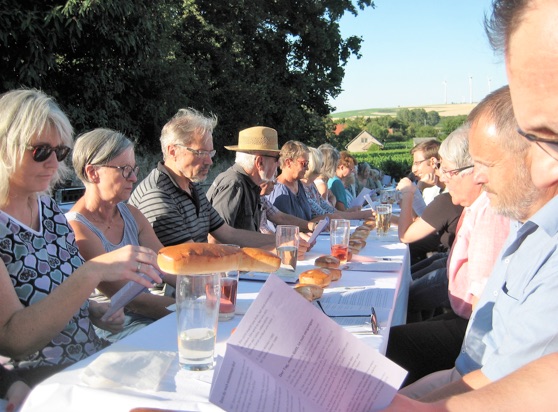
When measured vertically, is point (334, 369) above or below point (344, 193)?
above

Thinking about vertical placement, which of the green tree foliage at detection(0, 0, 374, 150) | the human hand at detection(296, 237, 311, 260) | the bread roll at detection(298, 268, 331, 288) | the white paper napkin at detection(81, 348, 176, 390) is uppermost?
the green tree foliage at detection(0, 0, 374, 150)

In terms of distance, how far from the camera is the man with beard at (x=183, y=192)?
346 centimetres

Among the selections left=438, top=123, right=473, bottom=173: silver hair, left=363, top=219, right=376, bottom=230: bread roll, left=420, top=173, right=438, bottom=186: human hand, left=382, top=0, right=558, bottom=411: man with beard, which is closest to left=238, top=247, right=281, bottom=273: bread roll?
left=382, top=0, right=558, bottom=411: man with beard

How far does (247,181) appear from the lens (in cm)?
454

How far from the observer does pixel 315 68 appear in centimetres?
2145

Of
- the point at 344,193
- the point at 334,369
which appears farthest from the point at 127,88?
the point at 334,369

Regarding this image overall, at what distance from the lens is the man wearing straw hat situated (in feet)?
14.4

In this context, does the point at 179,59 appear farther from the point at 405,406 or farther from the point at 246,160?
the point at 405,406

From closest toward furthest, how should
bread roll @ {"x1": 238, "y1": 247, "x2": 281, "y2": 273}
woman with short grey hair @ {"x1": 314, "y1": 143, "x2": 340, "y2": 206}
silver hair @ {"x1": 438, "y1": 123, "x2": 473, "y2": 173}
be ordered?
bread roll @ {"x1": 238, "y1": 247, "x2": 281, "y2": 273}, silver hair @ {"x1": 438, "y1": 123, "x2": 473, "y2": 173}, woman with short grey hair @ {"x1": 314, "y1": 143, "x2": 340, "y2": 206}

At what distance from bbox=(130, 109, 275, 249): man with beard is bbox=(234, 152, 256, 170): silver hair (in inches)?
30.9

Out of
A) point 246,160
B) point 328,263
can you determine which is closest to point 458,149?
point 328,263

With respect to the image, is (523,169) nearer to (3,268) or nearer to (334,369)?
(334,369)

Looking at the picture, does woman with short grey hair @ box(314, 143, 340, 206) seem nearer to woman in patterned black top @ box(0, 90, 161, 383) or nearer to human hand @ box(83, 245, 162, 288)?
woman in patterned black top @ box(0, 90, 161, 383)

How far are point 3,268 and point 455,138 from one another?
2736 mm
